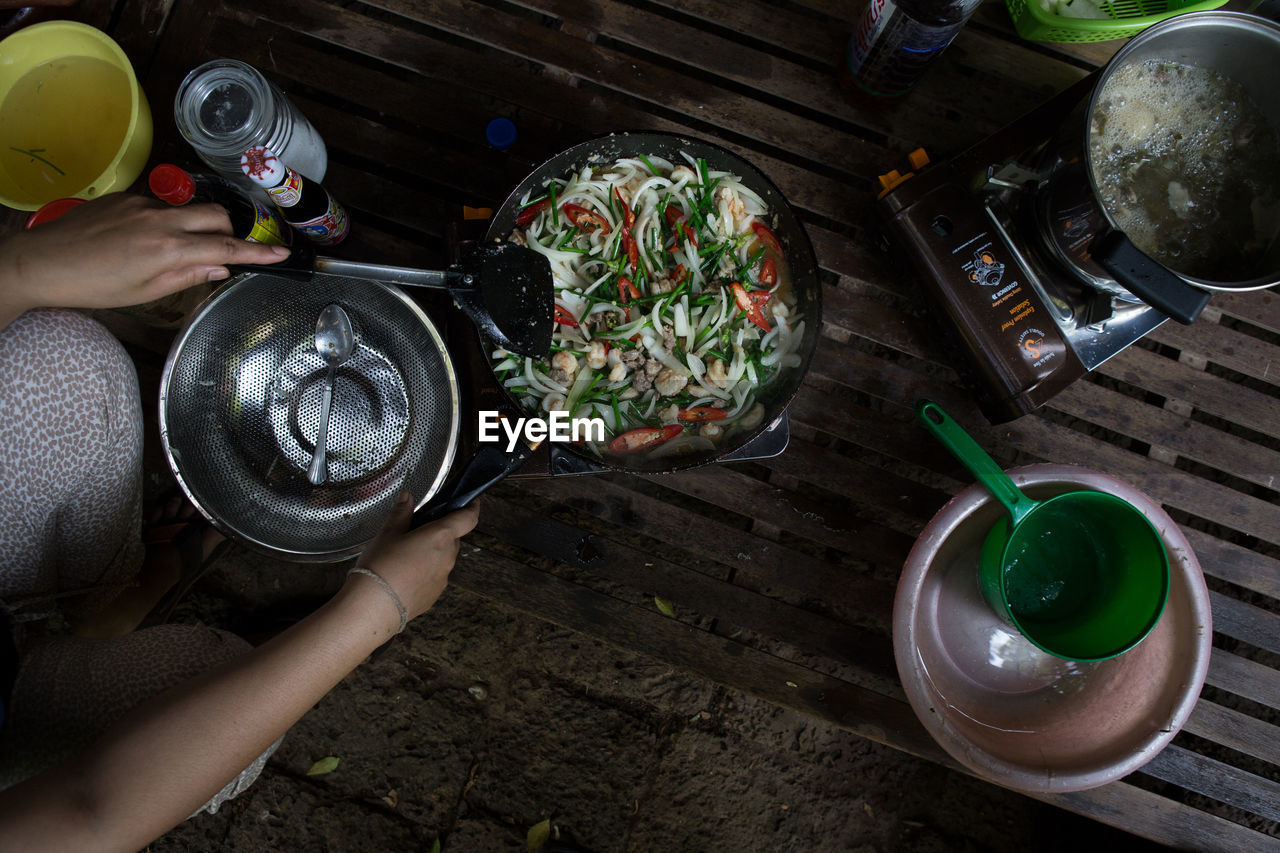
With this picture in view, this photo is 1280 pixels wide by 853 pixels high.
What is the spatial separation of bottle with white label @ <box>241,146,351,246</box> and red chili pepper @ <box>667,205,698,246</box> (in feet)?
2.88

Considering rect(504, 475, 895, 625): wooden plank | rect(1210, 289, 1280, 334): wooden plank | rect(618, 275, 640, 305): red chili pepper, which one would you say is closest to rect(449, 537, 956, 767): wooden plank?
rect(504, 475, 895, 625): wooden plank

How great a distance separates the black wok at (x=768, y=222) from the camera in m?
1.73

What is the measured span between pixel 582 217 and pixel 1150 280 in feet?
4.06

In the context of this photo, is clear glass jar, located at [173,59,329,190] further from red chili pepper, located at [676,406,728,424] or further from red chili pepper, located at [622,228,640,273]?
red chili pepper, located at [676,406,728,424]

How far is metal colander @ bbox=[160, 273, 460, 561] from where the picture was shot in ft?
6.09

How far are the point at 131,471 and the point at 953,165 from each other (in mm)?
2273

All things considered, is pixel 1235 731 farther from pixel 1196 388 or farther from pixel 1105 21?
pixel 1105 21

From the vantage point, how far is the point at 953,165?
1.87 meters

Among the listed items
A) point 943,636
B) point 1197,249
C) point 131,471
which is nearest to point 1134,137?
point 1197,249

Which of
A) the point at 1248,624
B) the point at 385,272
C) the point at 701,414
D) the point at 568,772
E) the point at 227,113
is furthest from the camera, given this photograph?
the point at 568,772

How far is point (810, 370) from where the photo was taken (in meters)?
2.14

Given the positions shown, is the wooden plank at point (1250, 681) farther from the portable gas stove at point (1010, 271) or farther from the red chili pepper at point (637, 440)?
the red chili pepper at point (637, 440)

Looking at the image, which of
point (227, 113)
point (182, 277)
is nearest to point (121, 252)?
point (182, 277)

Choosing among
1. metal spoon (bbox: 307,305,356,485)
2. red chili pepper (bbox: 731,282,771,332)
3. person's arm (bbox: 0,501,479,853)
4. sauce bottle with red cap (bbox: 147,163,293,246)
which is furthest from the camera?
metal spoon (bbox: 307,305,356,485)
